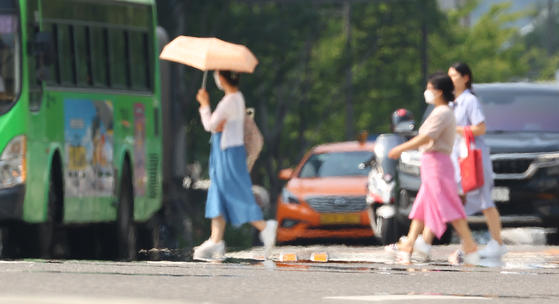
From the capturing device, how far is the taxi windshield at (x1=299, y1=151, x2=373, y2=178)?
18.9m

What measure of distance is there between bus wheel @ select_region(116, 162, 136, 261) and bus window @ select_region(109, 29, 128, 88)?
3.20ft

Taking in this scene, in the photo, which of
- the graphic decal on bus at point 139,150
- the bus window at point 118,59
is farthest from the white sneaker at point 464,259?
the graphic decal on bus at point 139,150

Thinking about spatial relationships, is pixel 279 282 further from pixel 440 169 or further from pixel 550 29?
pixel 550 29

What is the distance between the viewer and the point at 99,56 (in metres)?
15.5

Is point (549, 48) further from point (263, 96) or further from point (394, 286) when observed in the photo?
point (394, 286)

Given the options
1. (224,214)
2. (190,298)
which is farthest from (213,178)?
(190,298)

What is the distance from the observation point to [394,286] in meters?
9.24

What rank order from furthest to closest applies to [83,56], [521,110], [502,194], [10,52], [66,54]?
[83,56] → [66,54] → [521,110] → [502,194] → [10,52]

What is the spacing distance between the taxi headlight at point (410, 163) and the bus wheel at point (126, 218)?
3350mm

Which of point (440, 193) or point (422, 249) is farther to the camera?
point (422, 249)

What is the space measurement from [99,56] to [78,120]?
122cm

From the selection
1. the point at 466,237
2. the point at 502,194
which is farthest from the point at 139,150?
the point at 466,237

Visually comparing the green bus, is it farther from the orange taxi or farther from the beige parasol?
the orange taxi

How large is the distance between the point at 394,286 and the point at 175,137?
61.5ft
